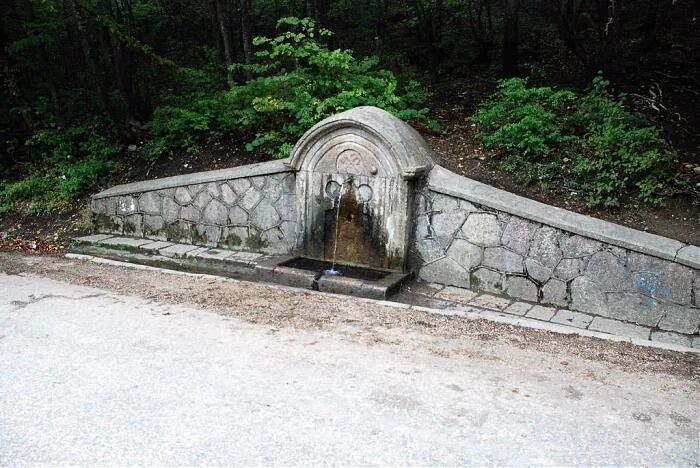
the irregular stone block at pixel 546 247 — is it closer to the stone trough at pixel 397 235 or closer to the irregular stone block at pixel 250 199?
the stone trough at pixel 397 235

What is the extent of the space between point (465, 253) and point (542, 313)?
38.6 inches

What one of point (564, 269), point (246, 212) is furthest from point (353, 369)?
point (246, 212)

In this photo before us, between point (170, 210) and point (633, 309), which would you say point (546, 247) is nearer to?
point (633, 309)

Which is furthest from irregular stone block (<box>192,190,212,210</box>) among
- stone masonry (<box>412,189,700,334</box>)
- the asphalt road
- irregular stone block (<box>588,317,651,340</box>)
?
irregular stone block (<box>588,317,651,340</box>)

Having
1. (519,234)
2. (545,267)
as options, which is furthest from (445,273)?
(545,267)

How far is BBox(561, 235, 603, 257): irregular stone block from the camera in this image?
4.77 m

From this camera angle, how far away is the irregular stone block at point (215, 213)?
6887 mm

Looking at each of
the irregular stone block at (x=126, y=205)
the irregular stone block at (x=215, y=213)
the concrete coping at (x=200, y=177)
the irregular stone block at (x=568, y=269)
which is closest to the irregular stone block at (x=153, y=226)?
the irregular stone block at (x=126, y=205)

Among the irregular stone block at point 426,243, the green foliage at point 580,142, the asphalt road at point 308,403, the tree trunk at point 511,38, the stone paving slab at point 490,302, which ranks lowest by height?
the asphalt road at point 308,403

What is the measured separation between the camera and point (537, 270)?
5078mm

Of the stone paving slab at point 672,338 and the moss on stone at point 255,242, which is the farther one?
the moss on stone at point 255,242

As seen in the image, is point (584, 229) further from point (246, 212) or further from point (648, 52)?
point (648, 52)

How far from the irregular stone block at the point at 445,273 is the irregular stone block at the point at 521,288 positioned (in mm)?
439

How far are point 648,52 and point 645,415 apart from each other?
7577 mm
